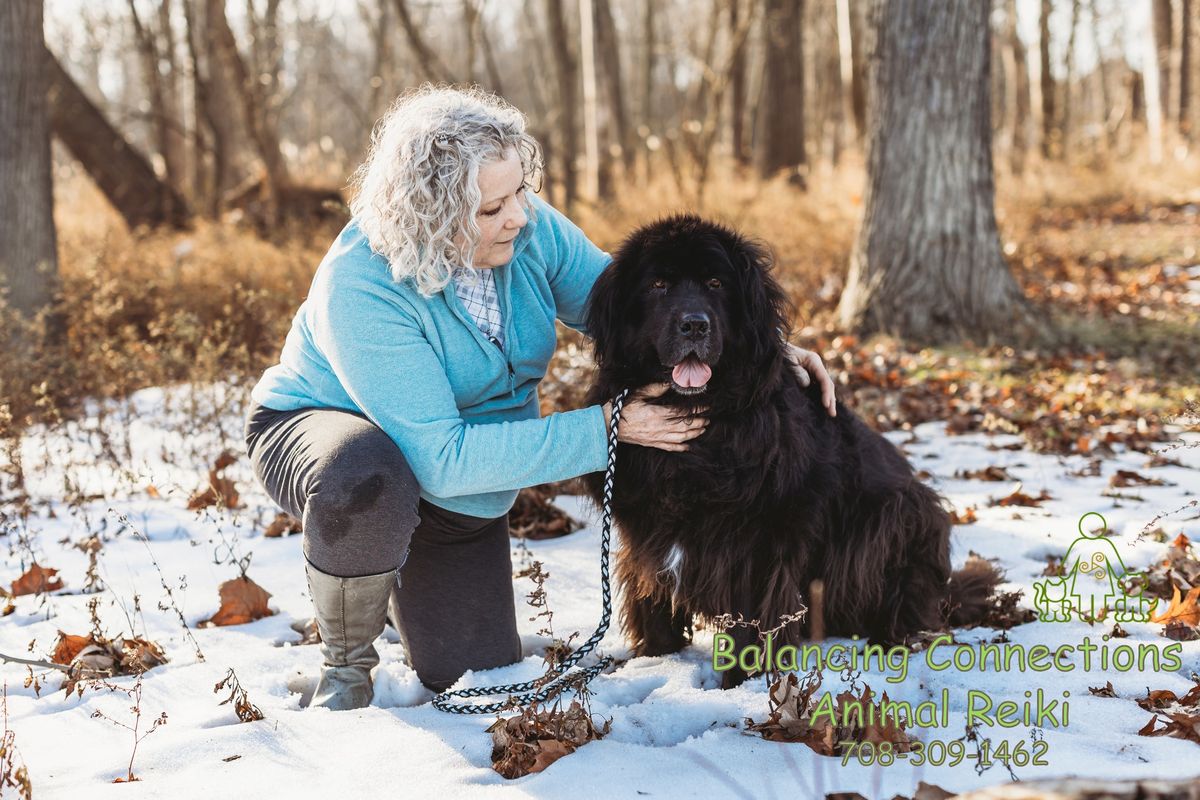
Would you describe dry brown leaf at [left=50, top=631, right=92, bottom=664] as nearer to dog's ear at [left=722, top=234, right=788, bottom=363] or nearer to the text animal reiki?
the text animal reiki

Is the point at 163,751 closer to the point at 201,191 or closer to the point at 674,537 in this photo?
the point at 674,537

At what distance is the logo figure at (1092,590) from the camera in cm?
303

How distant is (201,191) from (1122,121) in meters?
18.1

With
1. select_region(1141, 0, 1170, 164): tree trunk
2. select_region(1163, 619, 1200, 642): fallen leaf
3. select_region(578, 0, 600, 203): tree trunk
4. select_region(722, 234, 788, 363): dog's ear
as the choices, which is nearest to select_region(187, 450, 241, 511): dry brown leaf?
select_region(722, 234, 788, 363): dog's ear

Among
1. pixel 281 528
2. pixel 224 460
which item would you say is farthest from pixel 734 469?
pixel 224 460

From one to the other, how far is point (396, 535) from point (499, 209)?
3.20 ft

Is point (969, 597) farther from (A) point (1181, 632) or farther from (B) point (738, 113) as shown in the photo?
(B) point (738, 113)

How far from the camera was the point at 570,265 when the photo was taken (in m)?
3.26

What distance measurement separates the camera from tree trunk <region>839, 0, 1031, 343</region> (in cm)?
628

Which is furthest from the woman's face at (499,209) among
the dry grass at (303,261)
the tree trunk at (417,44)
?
the tree trunk at (417,44)

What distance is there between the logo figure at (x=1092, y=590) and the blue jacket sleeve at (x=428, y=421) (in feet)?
5.22

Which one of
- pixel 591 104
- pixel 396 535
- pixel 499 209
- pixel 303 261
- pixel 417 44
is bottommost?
pixel 396 535

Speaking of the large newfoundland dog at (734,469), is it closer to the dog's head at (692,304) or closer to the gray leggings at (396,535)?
the dog's head at (692,304)

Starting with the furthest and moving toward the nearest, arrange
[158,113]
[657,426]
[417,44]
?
[158,113] < [417,44] < [657,426]
